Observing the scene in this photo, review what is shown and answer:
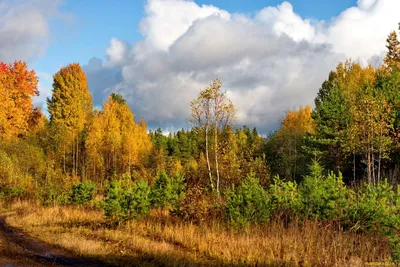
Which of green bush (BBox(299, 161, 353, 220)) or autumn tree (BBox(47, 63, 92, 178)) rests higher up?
autumn tree (BBox(47, 63, 92, 178))

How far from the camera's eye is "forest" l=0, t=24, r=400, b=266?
8805 mm

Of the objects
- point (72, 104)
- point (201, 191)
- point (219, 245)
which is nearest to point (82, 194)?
point (201, 191)

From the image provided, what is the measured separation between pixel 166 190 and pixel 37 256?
21.2 feet

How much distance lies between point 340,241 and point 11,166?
23.6m

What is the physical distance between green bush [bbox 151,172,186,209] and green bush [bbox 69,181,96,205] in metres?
5.59

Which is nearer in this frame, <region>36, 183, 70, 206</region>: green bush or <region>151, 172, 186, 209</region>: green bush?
<region>151, 172, 186, 209</region>: green bush

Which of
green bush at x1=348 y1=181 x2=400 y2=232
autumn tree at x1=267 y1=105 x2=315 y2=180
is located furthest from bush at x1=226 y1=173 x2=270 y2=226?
autumn tree at x1=267 y1=105 x2=315 y2=180

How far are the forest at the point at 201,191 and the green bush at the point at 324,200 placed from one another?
0.10 feet

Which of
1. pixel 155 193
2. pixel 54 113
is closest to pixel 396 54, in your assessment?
pixel 54 113

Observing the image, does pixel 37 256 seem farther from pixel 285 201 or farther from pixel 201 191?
pixel 285 201

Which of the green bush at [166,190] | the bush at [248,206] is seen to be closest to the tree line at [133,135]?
the green bush at [166,190]

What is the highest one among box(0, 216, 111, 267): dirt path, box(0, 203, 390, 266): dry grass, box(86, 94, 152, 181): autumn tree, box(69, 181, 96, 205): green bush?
box(86, 94, 152, 181): autumn tree

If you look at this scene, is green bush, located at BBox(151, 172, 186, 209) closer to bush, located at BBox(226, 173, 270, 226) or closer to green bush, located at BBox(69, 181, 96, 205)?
bush, located at BBox(226, 173, 270, 226)

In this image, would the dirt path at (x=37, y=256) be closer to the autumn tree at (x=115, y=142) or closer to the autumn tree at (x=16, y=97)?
the autumn tree at (x=115, y=142)
